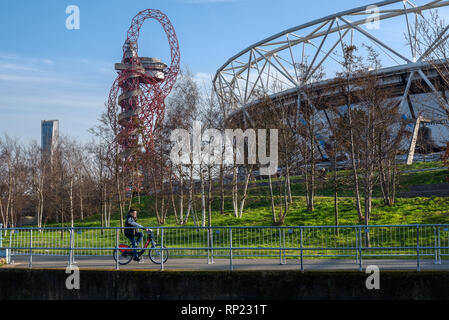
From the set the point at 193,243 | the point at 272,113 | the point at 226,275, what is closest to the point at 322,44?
the point at 272,113

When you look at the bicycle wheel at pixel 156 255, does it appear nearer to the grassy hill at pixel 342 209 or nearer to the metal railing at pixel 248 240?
the metal railing at pixel 248 240

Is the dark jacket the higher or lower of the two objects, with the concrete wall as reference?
higher

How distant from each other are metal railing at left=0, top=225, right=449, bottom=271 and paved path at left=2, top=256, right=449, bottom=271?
8.3 inches

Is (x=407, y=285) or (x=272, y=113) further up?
(x=272, y=113)

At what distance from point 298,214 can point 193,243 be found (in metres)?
11.9

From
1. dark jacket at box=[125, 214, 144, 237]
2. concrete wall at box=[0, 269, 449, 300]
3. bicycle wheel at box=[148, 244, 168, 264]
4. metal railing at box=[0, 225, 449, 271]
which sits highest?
dark jacket at box=[125, 214, 144, 237]

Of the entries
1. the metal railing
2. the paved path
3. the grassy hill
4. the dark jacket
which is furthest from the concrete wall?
the grassy hill

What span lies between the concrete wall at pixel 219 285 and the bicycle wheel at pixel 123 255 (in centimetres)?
130

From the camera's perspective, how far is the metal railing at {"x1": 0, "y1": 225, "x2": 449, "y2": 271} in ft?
38.1

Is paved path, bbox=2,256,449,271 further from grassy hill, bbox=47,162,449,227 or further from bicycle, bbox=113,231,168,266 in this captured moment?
grassy hill, bbox=47,162,449,227

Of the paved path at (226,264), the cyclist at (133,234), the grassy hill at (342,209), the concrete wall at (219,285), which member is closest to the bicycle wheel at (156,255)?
the paved path at (226,264)

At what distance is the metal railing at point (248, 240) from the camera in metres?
11.6
